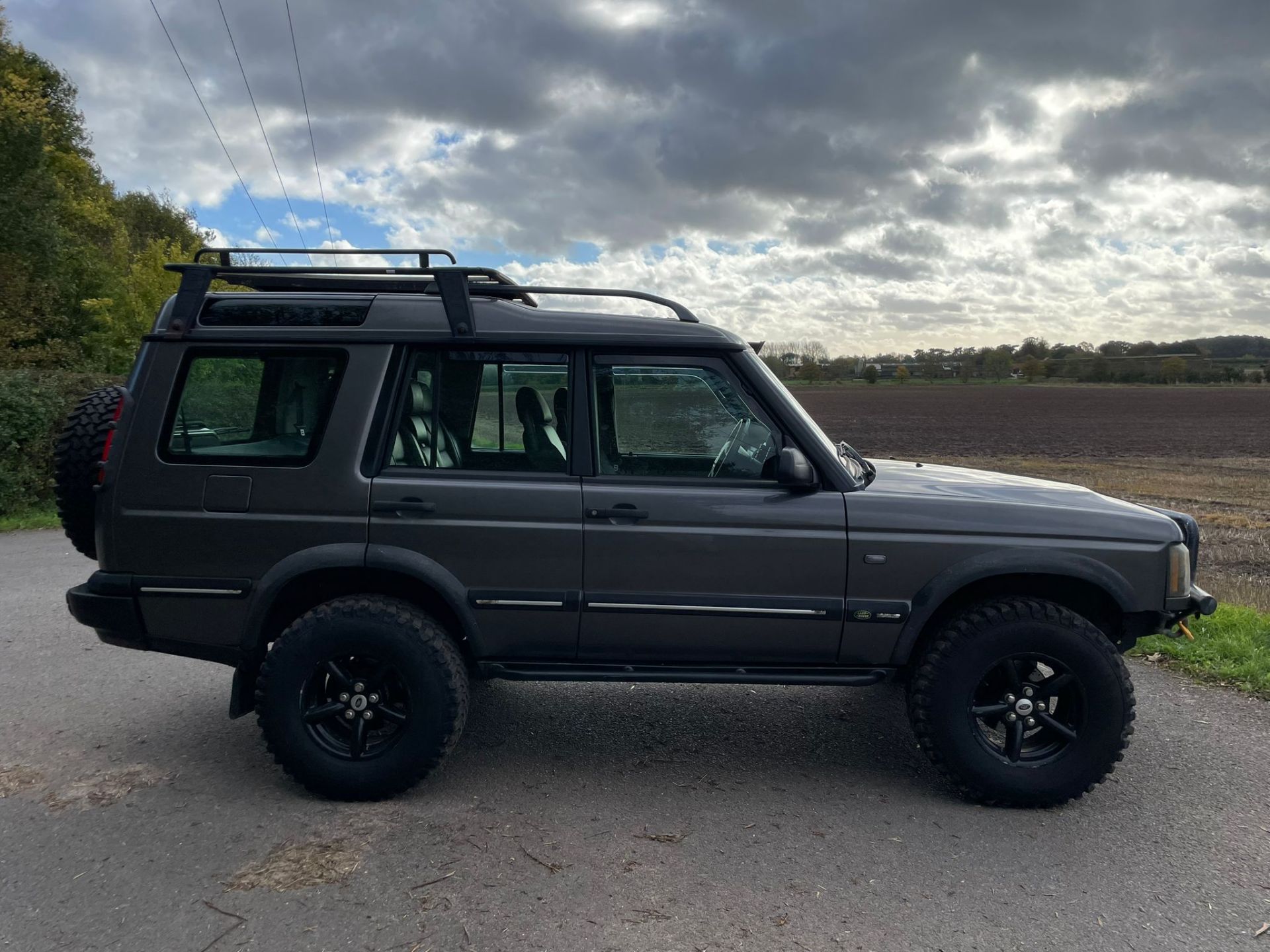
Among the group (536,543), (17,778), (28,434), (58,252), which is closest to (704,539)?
(536,543)

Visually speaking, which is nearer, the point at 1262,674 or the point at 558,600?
the point at 558,600

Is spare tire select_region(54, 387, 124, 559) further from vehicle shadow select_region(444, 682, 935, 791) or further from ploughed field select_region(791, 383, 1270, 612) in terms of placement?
ploughed field select_region(791, 383, 1270, 612)

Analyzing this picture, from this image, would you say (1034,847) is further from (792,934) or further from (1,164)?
(1,164)

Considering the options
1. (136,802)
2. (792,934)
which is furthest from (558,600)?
(136,802)

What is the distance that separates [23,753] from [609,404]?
10.1 ft

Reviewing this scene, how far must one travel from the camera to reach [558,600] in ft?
11.7

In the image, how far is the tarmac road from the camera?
2705mm

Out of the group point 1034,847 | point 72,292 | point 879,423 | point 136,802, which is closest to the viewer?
point 1034,847

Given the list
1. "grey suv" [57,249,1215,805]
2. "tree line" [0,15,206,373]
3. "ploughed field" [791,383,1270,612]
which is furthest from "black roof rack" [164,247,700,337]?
"tree line" [0,15,206,373]

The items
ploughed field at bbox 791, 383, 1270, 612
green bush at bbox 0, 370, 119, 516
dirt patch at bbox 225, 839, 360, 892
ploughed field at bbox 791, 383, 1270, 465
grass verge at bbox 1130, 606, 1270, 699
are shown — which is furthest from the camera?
ploughed field at bbox 791, 383, 1270, 465

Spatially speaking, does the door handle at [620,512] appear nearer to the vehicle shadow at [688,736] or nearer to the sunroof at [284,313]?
the vehicle shadow at [688,736]

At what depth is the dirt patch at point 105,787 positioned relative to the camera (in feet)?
11.5

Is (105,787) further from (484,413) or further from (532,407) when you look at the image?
(532,407)

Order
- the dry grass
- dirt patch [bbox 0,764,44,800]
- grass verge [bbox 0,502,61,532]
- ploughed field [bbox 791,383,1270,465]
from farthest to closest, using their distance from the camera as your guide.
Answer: ploughed field [bbox 791,383,1270,465] < grass verge [bbox 0,502,61,532] < the dry grass < dirt patch [bbox 0,764,44,800]
